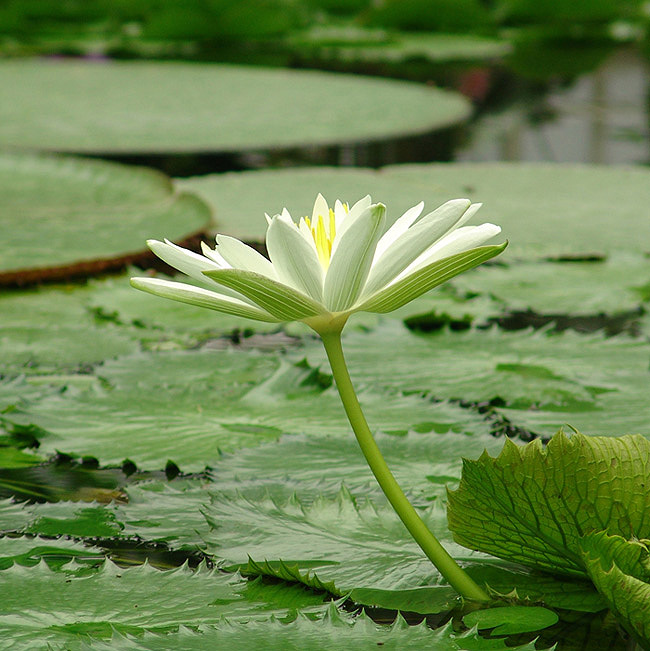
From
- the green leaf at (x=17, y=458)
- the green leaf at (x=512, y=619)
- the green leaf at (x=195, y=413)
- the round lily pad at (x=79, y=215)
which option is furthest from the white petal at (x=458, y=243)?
the round lily pad at (x=79, y=215)

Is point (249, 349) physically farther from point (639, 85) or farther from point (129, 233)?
point (639, 85)

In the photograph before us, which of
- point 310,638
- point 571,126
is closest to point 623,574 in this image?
point 310,638

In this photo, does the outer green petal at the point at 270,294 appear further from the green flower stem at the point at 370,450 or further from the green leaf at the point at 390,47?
the green leaf at the point at 390,47

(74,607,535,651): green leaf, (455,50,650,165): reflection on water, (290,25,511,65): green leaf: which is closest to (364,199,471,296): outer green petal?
(74,607,535,651): green leaf

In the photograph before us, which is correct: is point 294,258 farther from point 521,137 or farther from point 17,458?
point 521,137

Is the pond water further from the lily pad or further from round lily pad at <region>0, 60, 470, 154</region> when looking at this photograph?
the lily pad
